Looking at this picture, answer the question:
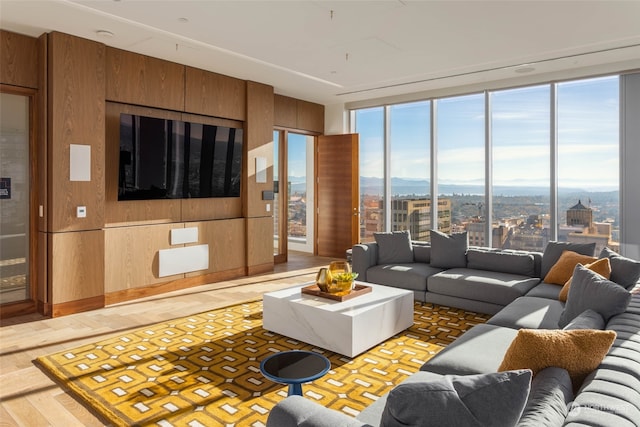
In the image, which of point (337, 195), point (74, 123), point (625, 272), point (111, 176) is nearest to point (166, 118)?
point (111, 176)

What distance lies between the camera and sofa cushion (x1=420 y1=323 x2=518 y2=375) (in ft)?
7.64

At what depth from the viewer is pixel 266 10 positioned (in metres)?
3.93

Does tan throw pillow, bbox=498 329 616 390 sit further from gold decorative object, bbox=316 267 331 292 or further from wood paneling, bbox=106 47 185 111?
wood paneling, bbox=106 47 185 111

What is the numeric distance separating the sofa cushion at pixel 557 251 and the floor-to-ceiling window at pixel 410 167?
2.83 metres

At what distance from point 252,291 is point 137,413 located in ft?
9.87

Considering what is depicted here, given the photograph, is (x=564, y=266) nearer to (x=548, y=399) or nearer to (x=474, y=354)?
(x=474, y=354)

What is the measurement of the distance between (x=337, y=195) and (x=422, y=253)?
2.91 metres

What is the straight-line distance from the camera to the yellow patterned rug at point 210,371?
2.66m

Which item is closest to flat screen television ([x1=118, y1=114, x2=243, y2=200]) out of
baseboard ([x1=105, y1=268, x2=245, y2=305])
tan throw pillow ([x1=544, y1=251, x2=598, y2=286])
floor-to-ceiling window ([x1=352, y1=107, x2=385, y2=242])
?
baseboard ([x1=105, y1=268, x2=245, y2=305])

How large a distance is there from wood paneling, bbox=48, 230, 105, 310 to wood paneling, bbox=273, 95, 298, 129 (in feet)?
12.0

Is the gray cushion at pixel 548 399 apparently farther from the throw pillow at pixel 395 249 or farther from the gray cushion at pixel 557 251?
the throw pillow at pixel 395 249

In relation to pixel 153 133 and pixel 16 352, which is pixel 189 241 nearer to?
pixel 153 133

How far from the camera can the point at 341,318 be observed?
135 inches

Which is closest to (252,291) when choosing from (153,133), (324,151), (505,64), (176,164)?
(176,164)
